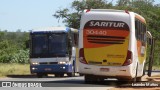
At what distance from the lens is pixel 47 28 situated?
3616 cm

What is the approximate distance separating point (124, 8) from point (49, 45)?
40753 mm

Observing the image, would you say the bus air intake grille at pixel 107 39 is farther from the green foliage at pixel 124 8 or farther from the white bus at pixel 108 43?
the green foliage at pixel 124 8

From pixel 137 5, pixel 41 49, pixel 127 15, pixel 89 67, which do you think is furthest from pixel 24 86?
pixel 137 5

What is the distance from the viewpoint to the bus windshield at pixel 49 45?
3512 centimetres

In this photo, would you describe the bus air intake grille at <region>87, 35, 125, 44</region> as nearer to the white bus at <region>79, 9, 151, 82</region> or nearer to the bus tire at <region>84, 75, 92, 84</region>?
the white bus at <region>79, 9, 151, 82</region>

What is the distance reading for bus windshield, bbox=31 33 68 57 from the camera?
3512 centimetres

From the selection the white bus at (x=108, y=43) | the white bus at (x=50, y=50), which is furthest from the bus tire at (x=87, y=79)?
the white bus at (x=50, y=50)

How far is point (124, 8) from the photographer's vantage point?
245ft

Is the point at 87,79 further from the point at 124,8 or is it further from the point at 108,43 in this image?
the point at 124,8

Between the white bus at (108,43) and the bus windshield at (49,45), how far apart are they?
11168 millimetres

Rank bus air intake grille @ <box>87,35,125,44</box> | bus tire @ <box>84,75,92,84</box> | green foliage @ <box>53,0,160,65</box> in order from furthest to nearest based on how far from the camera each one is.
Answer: green foliage @ <box>53,0,160,65</box> → bus tire @ <box>84,75,92,84</box> → bus air intake grille @ <box>87,35,125,44</box>

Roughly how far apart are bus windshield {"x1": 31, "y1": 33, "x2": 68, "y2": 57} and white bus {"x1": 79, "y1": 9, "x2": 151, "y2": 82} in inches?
440

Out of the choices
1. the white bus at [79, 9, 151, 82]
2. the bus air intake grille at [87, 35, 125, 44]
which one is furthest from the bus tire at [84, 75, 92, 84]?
the bus air intake grille at [87, 35, 125, 44]

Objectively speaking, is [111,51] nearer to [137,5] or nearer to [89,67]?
[89,67]
